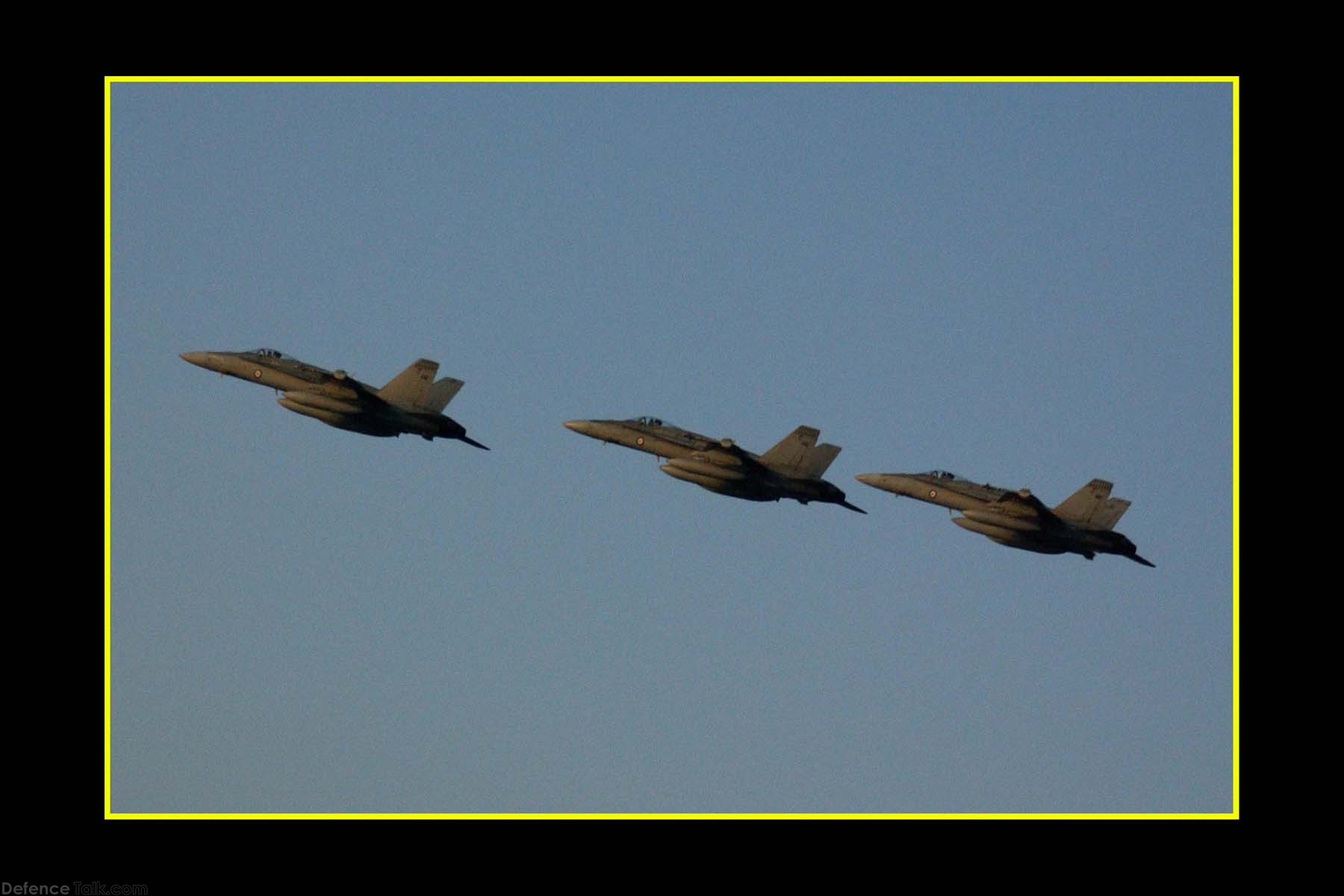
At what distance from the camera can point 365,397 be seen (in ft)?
243

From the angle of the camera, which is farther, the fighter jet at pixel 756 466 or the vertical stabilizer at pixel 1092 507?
the vertical stabilizer at pixel 1092 507

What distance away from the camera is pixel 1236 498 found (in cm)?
5222

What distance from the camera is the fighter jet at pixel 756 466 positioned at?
74.6 meters

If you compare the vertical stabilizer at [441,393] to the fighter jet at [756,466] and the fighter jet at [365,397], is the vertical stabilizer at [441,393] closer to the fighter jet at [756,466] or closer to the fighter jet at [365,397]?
the fighter jet at [365,397]

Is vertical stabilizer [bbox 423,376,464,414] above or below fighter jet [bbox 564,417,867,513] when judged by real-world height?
above

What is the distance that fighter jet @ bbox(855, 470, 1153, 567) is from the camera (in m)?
76.0

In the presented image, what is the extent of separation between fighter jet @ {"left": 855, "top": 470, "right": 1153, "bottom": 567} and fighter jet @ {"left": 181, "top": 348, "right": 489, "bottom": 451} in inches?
759

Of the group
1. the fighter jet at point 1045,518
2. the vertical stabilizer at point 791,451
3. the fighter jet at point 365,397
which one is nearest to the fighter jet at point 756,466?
the vertical stabilizer at point 791,451

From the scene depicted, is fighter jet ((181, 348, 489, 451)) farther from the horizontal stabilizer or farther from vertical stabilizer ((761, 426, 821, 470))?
vertical stabilizer ((761, 426, 821, 470))

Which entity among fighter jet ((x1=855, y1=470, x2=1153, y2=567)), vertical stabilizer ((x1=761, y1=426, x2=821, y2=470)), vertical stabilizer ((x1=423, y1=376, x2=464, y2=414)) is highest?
vertical stabilizer ((x1=423, y1=376, x2=464, y2=414))

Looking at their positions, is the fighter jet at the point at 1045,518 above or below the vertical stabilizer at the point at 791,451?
below

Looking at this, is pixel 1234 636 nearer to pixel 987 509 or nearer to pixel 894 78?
pixel 894 78

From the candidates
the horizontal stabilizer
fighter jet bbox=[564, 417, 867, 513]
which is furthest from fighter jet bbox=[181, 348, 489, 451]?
fighter jet bbox=[564, 417, 867, 513]

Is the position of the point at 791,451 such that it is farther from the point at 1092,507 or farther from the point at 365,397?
the point at 365,397
